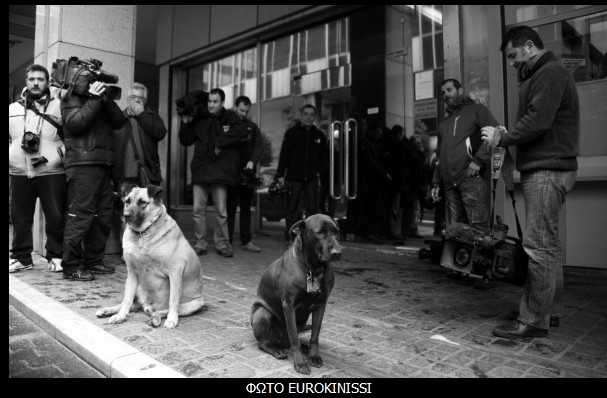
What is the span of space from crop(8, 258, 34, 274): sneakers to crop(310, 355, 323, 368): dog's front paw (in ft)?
15.3

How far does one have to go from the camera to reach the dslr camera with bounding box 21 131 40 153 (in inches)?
207

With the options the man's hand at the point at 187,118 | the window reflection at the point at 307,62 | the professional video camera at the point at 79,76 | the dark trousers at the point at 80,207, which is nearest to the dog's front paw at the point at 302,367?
the dark trousers at the point at 80,207

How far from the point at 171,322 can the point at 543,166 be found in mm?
3197

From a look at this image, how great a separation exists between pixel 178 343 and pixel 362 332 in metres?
1.42

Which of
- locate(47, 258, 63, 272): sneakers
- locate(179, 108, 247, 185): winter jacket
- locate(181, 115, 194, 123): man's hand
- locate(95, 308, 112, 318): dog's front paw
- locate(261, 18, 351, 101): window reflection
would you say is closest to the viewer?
locate(95, 308, 112, 318): dog's front paw

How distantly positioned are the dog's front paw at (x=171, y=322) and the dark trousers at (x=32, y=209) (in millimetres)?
2915

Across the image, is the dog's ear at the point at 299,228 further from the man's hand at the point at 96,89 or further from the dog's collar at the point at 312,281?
the man's hand at the point at 96,89

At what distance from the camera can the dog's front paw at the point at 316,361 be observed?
8.76 ft

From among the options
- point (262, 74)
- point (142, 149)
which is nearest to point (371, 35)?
point (262, 74)

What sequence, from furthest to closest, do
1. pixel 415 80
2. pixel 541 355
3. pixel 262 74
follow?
pixel 262 74, pixel 415 80, pixel 541 355

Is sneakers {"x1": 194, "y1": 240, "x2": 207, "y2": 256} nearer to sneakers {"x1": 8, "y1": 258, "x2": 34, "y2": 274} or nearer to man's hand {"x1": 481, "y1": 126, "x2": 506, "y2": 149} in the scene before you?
sneakers {"x1": 8, "y1": 258, "x2": 34, "y2": 274}

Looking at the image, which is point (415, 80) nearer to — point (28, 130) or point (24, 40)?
point (28, 130)

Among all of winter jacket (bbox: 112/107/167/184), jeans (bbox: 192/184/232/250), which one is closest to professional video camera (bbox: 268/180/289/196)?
jeans (bbox: 192/184/232/250)
